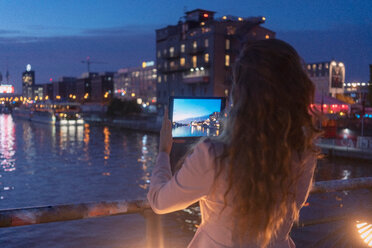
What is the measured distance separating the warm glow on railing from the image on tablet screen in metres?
2.32

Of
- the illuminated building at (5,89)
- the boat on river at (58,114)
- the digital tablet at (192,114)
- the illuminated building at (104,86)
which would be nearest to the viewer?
the digital tablet at (192,114)

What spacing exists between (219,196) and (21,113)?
354ft

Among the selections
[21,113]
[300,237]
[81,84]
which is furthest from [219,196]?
[81,84]

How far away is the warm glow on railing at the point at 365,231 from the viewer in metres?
3.83

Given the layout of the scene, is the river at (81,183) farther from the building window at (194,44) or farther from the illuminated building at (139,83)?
the illuminated building at (139,83)

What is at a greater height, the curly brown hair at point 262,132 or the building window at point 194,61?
the building window at point 194,61

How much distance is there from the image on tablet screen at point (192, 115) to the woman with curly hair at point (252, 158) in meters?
1.11

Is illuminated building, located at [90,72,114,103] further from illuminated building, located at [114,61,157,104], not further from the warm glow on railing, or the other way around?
the warm glow on railing

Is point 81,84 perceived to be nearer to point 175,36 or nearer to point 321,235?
point 175,36

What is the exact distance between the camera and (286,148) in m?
1.45

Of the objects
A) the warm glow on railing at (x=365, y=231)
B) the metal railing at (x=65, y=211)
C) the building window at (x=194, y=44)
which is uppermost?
the building window at (x=194, y=44)

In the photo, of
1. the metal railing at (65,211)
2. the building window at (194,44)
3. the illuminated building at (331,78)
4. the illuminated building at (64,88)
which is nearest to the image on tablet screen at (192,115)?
the metal railing at (65,211)

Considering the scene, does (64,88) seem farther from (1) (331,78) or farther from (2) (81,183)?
(2) (81,183)

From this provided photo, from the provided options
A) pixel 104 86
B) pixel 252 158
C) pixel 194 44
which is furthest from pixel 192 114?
pixel 104 86
